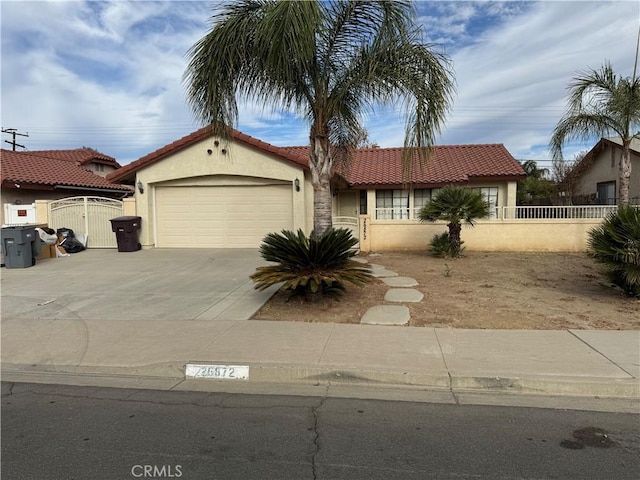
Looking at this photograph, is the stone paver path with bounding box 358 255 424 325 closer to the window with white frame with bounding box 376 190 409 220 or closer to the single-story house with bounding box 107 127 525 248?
the single-story house with bounding box 107 127 525 248

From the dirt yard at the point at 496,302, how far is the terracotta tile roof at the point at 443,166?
26.8ft

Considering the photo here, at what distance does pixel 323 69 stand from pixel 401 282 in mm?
4721

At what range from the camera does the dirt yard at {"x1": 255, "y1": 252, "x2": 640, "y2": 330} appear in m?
6.92

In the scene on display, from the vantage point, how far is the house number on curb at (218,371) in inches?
202

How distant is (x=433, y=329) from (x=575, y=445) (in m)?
3.02

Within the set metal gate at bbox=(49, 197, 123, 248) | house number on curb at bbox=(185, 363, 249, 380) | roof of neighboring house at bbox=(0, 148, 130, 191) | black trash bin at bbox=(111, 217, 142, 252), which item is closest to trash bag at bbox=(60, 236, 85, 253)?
metal gate at bbox=(49, 197, 123, 248)

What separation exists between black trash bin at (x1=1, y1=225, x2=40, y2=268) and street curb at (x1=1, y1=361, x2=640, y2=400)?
8.18 m

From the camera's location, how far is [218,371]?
17.0 feet

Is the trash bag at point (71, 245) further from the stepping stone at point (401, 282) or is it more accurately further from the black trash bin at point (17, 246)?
the stepping stone at point (401, 282)

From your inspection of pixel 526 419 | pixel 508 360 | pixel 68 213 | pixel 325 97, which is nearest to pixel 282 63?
pixel 325 97

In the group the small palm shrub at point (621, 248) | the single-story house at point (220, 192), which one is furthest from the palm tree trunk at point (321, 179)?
the single-story house at point (220, 192)

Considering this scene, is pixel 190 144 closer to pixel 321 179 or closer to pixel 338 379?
pixel 321 179

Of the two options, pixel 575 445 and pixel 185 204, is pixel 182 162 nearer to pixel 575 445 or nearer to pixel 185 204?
pixel 185 204

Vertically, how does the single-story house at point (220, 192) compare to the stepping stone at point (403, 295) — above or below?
above
